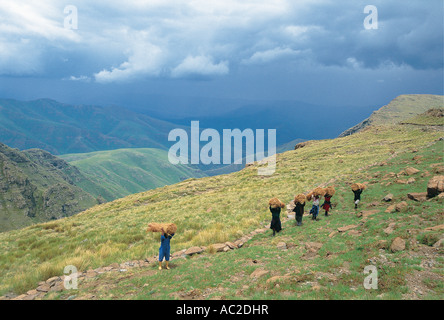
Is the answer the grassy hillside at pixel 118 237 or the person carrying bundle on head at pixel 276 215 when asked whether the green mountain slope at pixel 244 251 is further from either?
the person carrying bundle on head at pixel 276 215

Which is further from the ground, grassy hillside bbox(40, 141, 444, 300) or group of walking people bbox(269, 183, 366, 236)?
group of walking people bbox(269, 183, 366, 236)

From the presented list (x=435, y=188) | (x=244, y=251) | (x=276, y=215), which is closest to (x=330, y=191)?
(x=276, y=215)

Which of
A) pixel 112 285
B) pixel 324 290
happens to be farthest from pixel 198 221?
pixel 324 290

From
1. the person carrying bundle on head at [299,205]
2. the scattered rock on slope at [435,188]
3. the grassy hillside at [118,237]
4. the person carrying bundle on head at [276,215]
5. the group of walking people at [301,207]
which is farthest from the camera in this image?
the person carrying bundle on head at [299,205]

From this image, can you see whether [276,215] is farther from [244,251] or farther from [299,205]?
[244,251]

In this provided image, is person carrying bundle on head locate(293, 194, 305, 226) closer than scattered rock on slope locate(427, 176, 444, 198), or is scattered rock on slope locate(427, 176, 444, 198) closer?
scattered rock on slope locate(427, 176, 444, 198)

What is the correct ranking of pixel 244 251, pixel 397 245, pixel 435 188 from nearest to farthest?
pixel 397 245
pixel 244 251
pixel 435 188

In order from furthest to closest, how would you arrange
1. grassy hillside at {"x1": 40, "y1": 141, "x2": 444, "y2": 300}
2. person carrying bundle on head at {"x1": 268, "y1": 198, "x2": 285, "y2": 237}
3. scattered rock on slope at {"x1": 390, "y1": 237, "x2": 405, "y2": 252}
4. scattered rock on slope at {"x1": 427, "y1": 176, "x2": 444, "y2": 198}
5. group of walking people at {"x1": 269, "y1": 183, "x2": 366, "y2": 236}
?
group of walking people at {"x1": 269, "y1": 183, "x2": 366, "y2": 236}, person carrying bundle on head at {"x1": 268, "y1": 198, "x2": 285, "y2": 237}, scattered rock on slope at {"x1": 427, "y1": 176, "x2": 444, "y2": 198}, scattered rock on slope at {"x1": 390, "y1": 237, "x2": 405, "y2": 252}, grassy hillside at {"x1": 40, "y1": 141, "x2": 444, "y2": 300}

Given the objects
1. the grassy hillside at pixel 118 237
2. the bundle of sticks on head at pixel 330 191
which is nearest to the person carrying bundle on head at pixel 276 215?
the grassy hillside at pixel 118 237

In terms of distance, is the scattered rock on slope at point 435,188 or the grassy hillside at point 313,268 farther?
the scattered rock on slope at point 435,188

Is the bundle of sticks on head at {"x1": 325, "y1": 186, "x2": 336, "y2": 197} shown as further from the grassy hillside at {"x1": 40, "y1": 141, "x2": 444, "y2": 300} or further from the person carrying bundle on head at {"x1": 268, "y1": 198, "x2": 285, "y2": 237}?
the person carrying bundle on head at {"x1": 268, "y1": 198, "x2": 285, "y2": 237}

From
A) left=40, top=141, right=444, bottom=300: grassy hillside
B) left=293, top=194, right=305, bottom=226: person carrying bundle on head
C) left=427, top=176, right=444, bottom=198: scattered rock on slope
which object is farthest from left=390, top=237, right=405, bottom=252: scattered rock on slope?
left=427, top=176, right=444, bottom=198: scattered rock on slope

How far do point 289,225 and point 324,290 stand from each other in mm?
9020
